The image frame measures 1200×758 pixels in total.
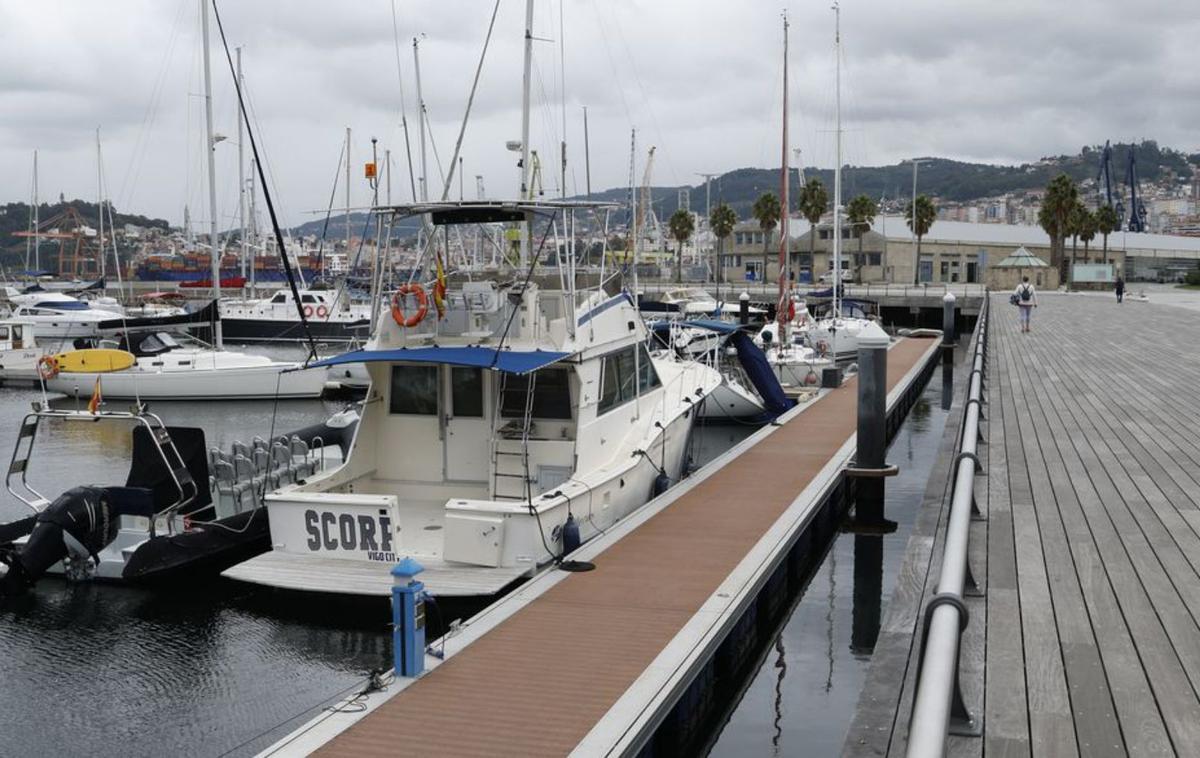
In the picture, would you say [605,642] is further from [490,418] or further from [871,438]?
[871,438]

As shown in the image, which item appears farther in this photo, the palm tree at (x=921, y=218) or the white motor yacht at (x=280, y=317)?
the palm tree at (x=921, y=218)

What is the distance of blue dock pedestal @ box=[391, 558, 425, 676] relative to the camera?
8.20 metres

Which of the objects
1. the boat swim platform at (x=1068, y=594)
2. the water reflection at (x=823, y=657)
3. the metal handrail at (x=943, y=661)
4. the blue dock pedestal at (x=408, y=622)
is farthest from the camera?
the water reflection at (x=823, y=657)

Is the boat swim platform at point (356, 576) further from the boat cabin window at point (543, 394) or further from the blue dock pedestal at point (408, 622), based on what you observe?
the boat cabin window at point (543, 394)

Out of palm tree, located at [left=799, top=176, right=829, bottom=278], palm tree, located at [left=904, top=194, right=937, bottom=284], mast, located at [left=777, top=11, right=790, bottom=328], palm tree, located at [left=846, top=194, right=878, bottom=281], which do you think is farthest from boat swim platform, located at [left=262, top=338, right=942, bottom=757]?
palm tree, located at [left=846, top=194, right=878, bottom=281]

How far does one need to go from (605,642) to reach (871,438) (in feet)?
25.7

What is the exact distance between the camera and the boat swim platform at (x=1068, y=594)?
547 cm

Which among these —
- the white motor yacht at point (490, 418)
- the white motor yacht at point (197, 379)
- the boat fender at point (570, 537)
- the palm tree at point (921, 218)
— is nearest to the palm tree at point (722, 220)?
the palm tree at point (921, 218)

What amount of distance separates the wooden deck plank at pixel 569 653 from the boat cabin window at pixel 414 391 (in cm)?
311

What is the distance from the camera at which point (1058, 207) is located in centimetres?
7450

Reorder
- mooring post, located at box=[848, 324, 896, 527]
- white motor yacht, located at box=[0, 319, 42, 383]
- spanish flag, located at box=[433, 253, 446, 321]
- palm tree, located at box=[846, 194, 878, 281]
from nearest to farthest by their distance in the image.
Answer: spanish flag, located at box=[433, 253, 446, 321] < mooring post, located at box=[848, 324, 896, 527] < white motor yacht, located at box=[0, 319, 42, 383] < palm tree, located at box=[846, 194, 878, 281]

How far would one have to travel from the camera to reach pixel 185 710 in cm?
995

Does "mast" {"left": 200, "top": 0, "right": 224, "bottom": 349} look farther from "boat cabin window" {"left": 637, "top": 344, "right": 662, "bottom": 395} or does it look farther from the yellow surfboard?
"boat cabin window" {"left": 637, "top": 344, "right": 662, "bottom": 395}

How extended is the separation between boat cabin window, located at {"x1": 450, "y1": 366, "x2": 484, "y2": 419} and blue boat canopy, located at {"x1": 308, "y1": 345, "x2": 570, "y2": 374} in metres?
0.60
